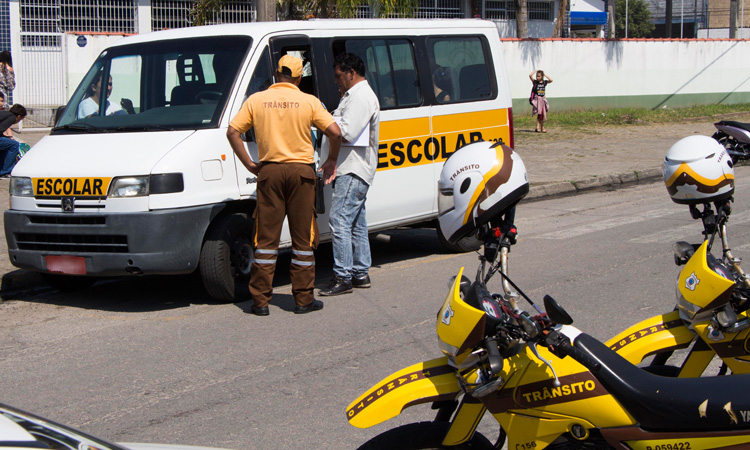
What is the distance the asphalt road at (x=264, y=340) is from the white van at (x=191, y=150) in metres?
0.46

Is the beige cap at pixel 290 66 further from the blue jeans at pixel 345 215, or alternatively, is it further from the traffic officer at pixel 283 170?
the blue jeans at pixel 345 215

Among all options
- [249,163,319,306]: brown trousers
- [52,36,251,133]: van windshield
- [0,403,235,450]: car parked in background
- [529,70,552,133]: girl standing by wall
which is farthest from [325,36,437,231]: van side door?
[529,70,552,133]: girl standing by wall

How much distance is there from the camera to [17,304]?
7371 mm

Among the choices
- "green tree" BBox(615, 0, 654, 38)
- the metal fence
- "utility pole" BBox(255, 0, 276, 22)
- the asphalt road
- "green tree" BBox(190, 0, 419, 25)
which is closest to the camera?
the asphalt road

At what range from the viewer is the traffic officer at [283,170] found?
6574 millimetres

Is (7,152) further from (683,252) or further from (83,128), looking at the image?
(683,252)

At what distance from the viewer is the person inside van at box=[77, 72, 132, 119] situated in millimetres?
7418

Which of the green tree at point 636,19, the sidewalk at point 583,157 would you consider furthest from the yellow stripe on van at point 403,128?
the green tree at point 636,19

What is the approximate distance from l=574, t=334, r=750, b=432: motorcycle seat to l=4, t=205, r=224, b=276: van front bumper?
438 cm

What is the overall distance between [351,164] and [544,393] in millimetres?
4506

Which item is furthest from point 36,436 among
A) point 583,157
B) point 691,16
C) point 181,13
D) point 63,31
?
point 691,16

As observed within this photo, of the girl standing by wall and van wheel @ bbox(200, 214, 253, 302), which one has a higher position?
the girl standing by wall

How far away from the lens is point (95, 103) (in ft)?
24.9

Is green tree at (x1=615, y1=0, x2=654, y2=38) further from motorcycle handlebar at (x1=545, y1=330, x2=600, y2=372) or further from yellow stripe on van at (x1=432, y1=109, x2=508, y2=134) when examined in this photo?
motorcycle handlebar at (x1=545, y1=330, x2=600, y2=372)
